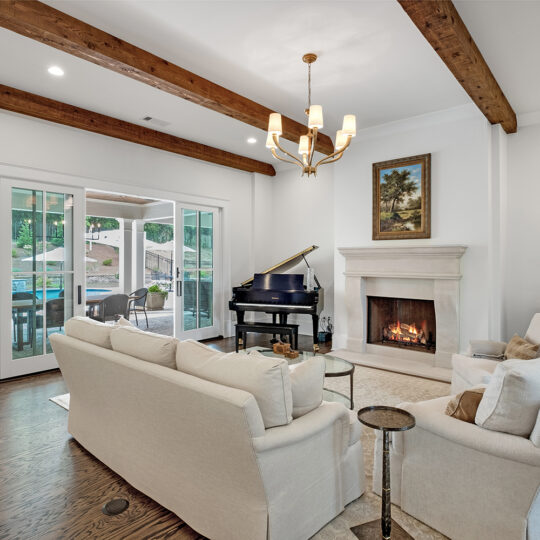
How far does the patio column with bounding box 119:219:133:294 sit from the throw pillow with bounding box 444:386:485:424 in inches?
373

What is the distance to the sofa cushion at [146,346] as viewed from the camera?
209 centimetres

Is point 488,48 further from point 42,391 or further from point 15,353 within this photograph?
point 15,353

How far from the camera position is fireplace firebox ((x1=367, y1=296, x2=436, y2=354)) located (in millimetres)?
5188

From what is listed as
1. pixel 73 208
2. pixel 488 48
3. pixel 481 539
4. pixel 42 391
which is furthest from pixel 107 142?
pixel 481 539

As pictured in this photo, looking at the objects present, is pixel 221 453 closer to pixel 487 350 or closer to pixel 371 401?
pixel 371 401

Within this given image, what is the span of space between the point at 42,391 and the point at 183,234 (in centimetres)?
299

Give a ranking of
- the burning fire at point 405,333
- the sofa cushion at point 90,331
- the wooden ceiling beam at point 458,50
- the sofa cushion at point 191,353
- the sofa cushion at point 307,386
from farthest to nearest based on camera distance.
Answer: the burning fire at point 405,333, the sofa cushion at point 90,331, the wooden ceiling beam at point 458,50, the sofa cushion at point 191,353, the sofa cushion at point 307,386

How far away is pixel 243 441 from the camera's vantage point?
61.2 inches

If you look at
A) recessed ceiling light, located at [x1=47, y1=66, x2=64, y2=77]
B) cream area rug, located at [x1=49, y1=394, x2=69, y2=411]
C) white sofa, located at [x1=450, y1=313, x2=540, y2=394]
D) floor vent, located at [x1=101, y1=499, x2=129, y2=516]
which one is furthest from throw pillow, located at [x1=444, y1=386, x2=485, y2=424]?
recessed ceiling light, located at [x1=47, y1=66, x2=64, y2=77]

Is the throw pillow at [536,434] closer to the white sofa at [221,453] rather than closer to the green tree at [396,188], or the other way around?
Answer: the white sofa at [221,453]

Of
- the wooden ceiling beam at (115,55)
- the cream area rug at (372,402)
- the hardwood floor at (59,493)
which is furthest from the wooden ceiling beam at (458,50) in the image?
the hardwood floor at (59,493)

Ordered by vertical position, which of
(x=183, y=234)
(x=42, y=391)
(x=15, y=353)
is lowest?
(x=42, y=391)

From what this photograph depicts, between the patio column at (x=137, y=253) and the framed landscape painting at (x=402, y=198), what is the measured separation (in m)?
6.89

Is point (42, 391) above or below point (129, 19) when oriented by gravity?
below
